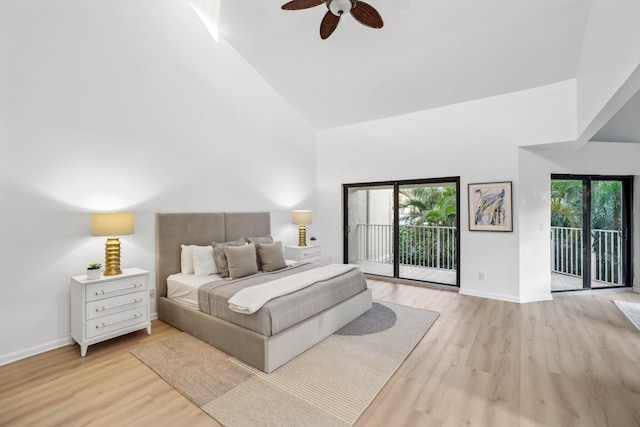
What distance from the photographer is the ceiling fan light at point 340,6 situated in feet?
8.39

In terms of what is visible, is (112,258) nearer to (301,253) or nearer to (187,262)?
(187,262)

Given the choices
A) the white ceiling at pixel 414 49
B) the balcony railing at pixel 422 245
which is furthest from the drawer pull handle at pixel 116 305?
the balcony railing at pixel 422 245

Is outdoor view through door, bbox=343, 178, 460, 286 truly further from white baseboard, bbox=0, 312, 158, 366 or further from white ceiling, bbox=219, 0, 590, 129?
white baseboard, bbox=0, 312, 158, 366

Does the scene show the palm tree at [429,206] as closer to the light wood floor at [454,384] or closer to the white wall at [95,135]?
the light wood floor at [454,384]

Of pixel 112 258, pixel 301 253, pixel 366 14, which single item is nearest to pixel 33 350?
pixel 112 258

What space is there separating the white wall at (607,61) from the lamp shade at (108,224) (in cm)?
444

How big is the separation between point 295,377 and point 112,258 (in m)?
2.30

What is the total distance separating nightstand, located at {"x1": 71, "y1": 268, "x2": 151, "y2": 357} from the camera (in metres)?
2.77

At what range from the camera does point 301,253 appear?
17.7 ft

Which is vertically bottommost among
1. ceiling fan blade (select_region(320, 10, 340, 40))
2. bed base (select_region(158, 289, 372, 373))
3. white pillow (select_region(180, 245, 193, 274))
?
bed base (select_region(158, 289, 372, 373))

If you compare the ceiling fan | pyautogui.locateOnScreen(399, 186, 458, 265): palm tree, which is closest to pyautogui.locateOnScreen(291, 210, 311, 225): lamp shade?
pyautogui.locateOnScreen(399, 186, 458, 265): palm tree

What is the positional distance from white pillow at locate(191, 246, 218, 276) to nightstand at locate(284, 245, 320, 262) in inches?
73.6

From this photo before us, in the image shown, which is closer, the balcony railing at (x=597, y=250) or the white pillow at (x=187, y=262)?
the white pillow at (x=187, y=262)

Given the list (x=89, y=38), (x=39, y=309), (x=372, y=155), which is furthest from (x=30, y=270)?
(x=372, y=155)
